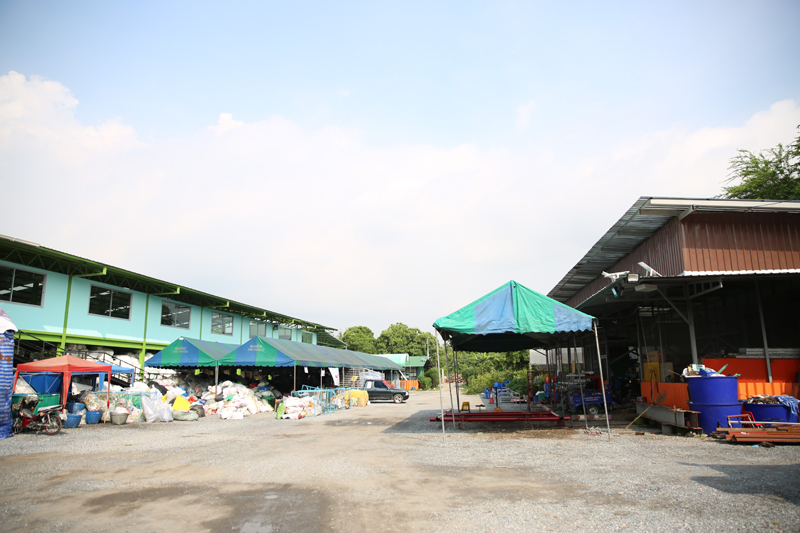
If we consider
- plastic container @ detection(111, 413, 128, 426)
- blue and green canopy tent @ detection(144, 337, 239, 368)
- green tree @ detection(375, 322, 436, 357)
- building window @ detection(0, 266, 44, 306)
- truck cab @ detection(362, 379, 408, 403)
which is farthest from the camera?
green tree @ detection(375, 322, 436, 357)

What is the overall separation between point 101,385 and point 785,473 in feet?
69.5

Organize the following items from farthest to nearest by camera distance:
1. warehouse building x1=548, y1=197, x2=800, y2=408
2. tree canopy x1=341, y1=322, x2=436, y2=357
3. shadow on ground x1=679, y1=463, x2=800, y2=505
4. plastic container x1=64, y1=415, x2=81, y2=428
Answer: tree canopy x1=341, y1=322, x2=436, y2=357, plastic container x1=64, y1=415, x2=81, y2=428, warehouse building x1=548, y1=197, x2=800, y2=408, shadow on ground x1=679, y1=463, x2=800, y2=505

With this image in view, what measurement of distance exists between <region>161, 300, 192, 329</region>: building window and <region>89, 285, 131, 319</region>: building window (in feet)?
9.28

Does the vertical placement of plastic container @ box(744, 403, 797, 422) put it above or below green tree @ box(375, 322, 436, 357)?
below

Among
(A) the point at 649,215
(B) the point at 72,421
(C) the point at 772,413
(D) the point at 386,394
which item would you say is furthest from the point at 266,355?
(C) the point at 772,413

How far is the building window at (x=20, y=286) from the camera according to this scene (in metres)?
18.9

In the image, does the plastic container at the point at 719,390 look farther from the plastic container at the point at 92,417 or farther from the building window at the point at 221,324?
the building window at the point at 221,324

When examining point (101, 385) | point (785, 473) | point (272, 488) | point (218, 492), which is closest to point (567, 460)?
point (785, 473)

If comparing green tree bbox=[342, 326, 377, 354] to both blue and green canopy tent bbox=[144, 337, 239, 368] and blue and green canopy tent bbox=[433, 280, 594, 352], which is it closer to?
blue and green canopy tent bbox=[144, 337, 239, 368]

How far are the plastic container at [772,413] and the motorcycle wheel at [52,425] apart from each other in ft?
58.8

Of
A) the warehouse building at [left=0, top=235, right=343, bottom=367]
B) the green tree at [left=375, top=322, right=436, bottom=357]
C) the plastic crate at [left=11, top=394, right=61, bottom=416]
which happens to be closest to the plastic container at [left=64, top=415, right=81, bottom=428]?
the plastic crate at [left=11, top=394, right=61, bottom=416]

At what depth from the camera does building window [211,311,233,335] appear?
33.2 m

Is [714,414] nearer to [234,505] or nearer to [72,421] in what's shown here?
[234,505]

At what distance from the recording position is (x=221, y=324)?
3416 cm
